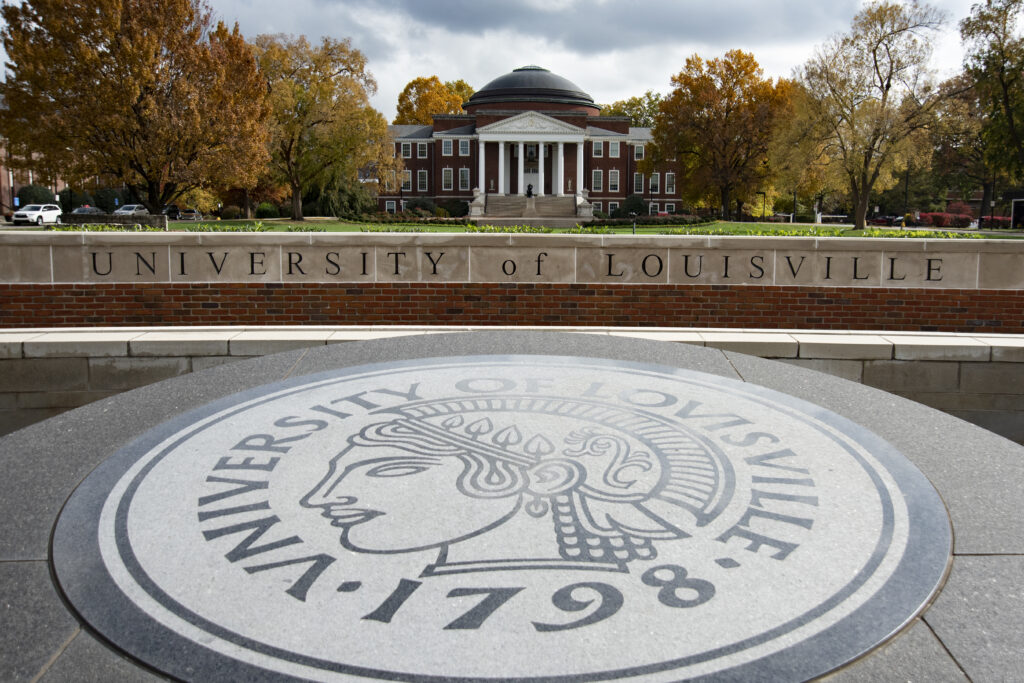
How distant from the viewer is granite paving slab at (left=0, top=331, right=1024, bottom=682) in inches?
85.3

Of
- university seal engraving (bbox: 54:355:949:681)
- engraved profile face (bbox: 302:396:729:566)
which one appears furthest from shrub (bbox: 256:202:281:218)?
engraved profile face (bbox: 302:396:729:566)

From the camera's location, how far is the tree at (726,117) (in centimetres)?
5191

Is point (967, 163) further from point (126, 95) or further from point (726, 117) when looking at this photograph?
point (126, 95)

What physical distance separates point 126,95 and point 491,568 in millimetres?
29817

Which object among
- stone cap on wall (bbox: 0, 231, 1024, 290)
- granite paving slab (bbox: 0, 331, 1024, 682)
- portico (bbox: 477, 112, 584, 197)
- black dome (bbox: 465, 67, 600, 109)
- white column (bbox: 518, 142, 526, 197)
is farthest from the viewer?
black dome (bbox: 465, 67, 600, 109)

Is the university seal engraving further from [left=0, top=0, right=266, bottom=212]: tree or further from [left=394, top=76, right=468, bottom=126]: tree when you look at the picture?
[left=394, top=76, right=468, bottom=126]: tree

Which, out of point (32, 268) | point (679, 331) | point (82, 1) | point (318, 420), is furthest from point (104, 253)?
point (82, 1)

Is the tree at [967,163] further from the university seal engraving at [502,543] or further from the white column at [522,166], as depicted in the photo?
the university seal engraving at [502,543]

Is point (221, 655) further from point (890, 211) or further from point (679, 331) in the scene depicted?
point (890, 211)

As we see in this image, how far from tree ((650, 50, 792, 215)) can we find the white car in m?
41.2

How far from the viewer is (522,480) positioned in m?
3.27

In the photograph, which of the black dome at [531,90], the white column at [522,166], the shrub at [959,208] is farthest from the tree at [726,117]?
the shrub at [959,208]

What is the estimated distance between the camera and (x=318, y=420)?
4016 mm

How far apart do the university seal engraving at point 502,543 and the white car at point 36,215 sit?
164 feet
